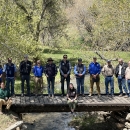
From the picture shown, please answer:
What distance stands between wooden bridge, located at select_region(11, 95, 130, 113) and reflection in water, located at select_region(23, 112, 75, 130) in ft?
7.00

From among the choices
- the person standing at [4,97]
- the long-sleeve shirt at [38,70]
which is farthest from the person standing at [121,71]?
the person standing at [4,97]

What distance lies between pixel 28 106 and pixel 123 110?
5053mm

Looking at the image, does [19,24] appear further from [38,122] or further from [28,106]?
[28,106]

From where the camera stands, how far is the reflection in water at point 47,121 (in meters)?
18.1

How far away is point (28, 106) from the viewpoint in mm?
15578

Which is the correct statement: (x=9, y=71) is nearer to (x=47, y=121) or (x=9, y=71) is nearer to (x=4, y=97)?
(x=4, y=97)

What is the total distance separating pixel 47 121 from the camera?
19141mm

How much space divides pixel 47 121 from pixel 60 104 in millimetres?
3819

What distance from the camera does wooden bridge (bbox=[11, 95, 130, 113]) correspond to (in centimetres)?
1562

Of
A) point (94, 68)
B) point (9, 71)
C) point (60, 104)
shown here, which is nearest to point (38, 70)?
point (9, 71)

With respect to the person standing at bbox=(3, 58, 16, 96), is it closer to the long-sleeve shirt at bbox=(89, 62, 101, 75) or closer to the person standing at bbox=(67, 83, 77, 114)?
the person standing at bbox=(67, 83, 77, 114)

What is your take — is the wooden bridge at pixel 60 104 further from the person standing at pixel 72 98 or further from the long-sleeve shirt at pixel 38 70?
the long-sleeve shirt at pixel 38 70

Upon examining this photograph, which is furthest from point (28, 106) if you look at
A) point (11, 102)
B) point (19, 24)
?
point (19, 24)

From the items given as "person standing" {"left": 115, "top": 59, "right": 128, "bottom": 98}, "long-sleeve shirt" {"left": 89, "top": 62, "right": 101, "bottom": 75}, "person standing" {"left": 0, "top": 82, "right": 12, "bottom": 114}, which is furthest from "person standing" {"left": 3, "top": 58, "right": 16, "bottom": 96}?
"person standing" {"left": 115, "top": 59, "right": 128, "bottom": 98}
